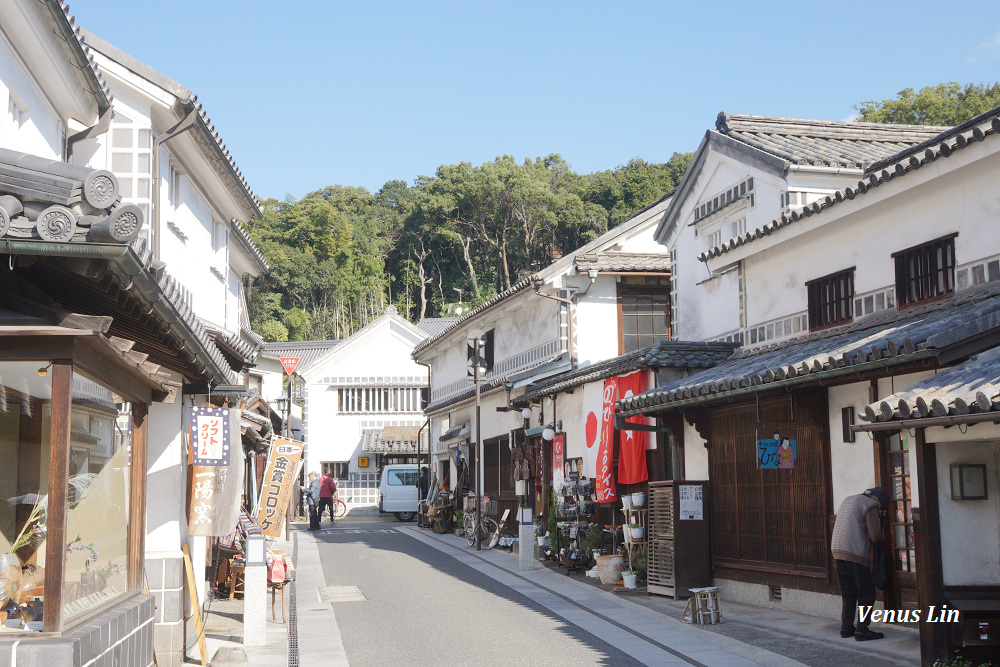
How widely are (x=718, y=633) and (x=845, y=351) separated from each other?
3.93 metres

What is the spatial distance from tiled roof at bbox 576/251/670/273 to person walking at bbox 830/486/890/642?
13160mm

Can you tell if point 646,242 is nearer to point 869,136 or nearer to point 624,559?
point 869,136

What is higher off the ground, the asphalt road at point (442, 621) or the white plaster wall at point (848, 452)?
the white plaster wall at point (848, 452)

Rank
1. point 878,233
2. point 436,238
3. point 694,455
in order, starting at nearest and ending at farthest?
point 878,233 → point 694,455 → point 436,238

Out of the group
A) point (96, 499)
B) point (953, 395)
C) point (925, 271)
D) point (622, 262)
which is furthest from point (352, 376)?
point (953, 395)

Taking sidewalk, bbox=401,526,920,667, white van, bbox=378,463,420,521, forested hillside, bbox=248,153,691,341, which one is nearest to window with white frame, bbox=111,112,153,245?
sidewalk, bbox=401,526,920,667

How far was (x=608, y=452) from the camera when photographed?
18344 millimetres

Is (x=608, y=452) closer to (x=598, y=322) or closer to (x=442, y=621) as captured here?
(x=442, y=621)

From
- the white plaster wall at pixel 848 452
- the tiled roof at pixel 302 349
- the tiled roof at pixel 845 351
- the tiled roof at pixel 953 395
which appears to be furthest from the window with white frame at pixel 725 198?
the tiled roof at pixel 302 349

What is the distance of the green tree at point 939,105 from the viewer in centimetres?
3409

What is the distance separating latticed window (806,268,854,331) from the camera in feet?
A: 46.1

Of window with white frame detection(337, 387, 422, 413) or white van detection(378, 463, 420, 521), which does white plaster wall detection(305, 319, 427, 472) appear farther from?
white van detection(378, 463, 420, 521)

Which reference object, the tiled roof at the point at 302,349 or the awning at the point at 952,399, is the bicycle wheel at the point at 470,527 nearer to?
the awning at the point at 952,399

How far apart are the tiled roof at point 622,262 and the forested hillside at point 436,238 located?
28.4 metres
